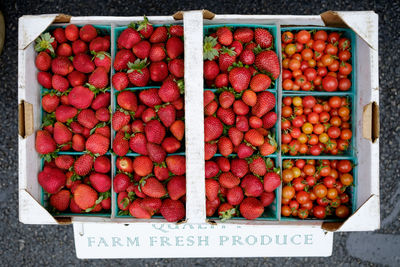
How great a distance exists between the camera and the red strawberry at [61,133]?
139cm

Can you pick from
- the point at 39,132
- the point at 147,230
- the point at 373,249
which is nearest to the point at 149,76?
the point at 39,132

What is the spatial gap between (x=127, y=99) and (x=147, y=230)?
2.53 ft

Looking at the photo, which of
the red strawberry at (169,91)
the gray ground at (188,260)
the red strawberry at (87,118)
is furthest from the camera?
the gray ground at (188,260)

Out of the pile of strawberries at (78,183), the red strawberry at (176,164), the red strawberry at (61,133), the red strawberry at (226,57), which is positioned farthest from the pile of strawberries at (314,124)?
the red strawberry at (61,133)

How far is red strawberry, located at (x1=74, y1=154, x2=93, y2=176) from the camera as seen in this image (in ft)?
4.60

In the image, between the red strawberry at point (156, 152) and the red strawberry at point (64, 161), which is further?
the red strawberry at point (64, 161)

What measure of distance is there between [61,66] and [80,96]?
0.17 metres

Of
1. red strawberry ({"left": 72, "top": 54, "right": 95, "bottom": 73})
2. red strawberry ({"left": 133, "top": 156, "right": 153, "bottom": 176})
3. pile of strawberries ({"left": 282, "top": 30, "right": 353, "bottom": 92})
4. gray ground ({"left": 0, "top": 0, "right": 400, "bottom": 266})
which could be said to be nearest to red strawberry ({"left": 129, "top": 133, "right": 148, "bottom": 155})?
red strawberry ({"left": 133, "top": 156, "right": 153, "bottom": 176})

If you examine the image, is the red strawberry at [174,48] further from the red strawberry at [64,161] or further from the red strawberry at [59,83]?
the red strawberry at [64,161]

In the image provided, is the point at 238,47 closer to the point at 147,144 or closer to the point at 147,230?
the point at 147,144

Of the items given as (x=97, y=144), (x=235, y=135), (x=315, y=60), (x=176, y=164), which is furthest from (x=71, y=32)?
(x=315, y=60)

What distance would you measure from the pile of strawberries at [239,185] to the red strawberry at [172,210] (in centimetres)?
13

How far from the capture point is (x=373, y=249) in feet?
6.32

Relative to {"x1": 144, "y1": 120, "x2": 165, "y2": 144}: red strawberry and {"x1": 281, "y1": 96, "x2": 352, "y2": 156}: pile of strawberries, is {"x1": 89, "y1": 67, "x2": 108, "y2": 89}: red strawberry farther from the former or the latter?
{"x1": 281, "y1": 96, "x2": 352, "y2": 156}: pile of strawberries
